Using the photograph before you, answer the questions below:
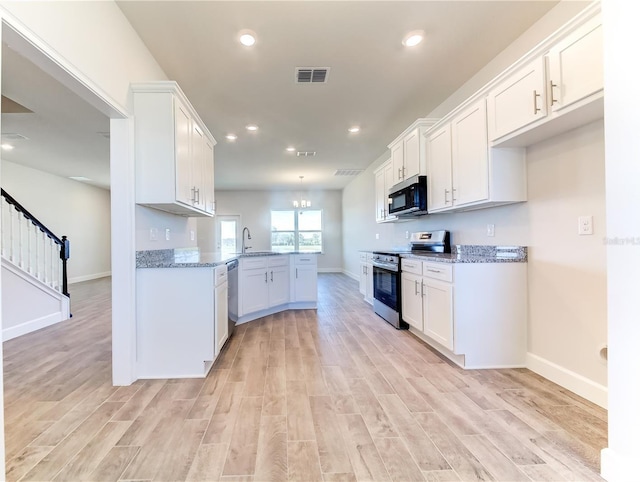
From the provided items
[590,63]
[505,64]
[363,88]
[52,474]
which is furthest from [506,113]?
[52,474]

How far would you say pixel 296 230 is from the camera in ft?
31.7

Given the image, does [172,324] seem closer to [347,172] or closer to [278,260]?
[278,260]

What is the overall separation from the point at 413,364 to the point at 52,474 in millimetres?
2391

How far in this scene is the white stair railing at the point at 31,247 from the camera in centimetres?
372

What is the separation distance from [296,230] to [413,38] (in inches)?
296

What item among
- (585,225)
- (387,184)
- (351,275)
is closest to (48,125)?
(387,184)

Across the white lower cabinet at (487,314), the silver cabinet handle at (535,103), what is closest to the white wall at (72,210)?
the white lower cabinet at (487,314)

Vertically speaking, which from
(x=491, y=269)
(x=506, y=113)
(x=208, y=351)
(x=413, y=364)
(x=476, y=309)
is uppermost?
(x=506, y=113)

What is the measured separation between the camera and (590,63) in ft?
5.39

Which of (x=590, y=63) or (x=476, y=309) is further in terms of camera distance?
(x=476, y=309)

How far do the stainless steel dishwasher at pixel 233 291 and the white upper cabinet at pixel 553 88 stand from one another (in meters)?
2.85

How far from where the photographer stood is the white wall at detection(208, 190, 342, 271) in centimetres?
937

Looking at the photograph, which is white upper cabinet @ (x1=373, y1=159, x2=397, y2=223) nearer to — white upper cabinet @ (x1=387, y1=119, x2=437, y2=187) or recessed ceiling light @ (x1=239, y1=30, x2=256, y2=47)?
white upper cabinet @ (x1=387, y1=119, x2=437, y2=187)

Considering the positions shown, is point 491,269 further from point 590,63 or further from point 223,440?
point 223,440
